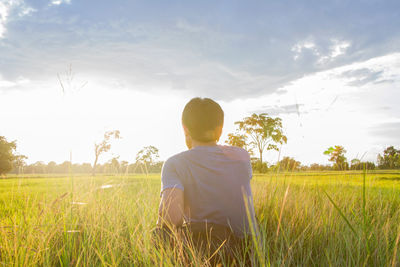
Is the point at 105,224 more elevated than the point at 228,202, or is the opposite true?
the point at 228,202

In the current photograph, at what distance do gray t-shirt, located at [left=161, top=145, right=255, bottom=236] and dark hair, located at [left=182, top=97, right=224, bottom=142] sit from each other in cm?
15

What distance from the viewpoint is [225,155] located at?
2.32 metres

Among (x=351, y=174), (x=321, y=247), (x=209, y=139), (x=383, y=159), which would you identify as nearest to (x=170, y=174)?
(x=209, y=139)

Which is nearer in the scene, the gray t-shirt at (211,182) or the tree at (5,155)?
the gray t-shirt at (211,182)

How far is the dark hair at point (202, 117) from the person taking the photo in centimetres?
235

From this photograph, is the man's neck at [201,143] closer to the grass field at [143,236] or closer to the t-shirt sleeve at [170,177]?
the t-shirt sleeve at [170,177]

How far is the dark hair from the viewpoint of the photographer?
2.35 meters

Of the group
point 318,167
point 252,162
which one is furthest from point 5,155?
point 318,167

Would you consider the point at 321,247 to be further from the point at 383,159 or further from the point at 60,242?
the point at 60,242

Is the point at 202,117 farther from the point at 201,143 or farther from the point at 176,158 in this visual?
the point at 176,158

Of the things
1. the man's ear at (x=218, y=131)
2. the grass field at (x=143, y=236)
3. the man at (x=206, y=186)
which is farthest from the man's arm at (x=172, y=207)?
the man's ear at (x=218, y=131)

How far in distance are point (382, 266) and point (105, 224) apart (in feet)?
9.04

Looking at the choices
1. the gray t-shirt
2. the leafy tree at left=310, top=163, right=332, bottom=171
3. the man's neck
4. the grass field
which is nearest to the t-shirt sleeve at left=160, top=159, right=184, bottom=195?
the gray t-shirt

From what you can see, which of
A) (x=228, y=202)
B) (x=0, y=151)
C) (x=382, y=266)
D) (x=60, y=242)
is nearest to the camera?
(x=382, y=266)
